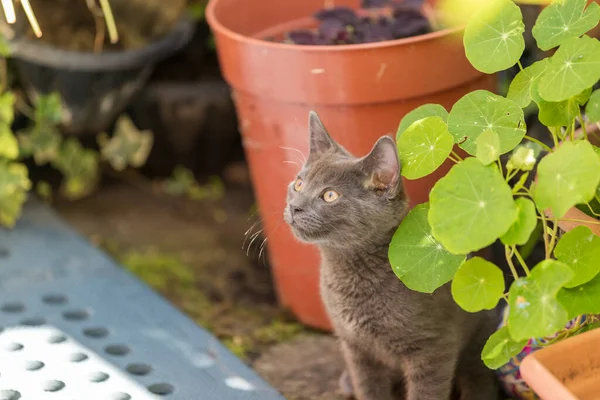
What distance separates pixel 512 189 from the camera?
1.35 metres

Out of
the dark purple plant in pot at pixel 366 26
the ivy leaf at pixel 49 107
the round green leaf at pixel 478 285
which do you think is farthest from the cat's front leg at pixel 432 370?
the ivy leaf at pixel 49 107

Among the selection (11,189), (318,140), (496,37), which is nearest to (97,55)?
(11,189)

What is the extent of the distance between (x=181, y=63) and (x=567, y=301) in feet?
7.08

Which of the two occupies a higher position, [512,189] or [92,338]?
[512,189]

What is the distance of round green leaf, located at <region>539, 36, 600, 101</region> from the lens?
131 centimetres

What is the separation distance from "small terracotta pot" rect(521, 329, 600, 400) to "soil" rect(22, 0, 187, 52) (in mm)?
1806

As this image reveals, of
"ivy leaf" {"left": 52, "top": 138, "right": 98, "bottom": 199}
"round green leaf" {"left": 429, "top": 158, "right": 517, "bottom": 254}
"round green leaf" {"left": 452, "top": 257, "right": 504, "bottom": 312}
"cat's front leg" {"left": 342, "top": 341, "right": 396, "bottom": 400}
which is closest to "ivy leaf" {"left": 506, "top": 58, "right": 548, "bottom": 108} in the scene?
"round green leaf" {"left": 429, "top": 158, "right": 517, "bottom": 254}

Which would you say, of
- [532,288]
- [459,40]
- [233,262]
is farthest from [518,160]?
[233,262]

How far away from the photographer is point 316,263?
83.0 inches

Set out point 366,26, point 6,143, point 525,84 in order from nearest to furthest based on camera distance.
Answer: point 525,84 < point 366,26 < point 6,143

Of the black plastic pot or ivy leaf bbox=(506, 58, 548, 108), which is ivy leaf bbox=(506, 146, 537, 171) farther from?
the black plastic pot

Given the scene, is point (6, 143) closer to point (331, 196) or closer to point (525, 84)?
point (331, 196)

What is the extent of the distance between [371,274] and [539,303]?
411mm

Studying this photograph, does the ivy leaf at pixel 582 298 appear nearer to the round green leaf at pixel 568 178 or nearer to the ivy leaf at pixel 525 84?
the round green leaf at pixel 568 178
